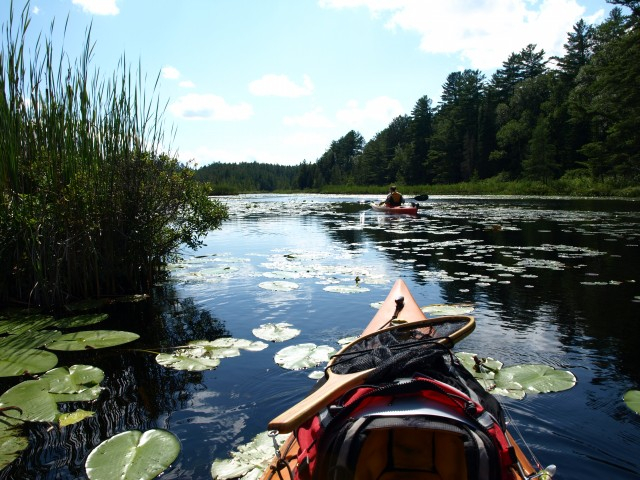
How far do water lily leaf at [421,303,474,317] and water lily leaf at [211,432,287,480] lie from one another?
3.03 meters

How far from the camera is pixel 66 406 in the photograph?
3574mm

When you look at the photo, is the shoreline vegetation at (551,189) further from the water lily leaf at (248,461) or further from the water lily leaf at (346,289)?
the water lily leaf at (248,461)

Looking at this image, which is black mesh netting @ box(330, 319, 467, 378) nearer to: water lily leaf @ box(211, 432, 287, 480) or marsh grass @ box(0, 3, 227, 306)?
water lily leaf @ box(211, 432, 287, 480)

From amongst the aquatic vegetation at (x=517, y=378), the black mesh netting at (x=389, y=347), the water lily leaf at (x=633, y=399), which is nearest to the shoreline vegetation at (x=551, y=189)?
the aquatic vegetation at (x=517, y=378)

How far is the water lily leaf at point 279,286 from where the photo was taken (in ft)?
24.1

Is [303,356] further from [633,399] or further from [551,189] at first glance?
[551,189]

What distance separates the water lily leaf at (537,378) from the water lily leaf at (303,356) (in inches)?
63.2


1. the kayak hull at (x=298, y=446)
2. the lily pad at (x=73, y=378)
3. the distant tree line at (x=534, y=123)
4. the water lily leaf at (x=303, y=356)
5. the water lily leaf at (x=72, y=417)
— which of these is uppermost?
the distant tree line at (x=534, y=123)

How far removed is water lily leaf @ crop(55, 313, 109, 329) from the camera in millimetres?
5375

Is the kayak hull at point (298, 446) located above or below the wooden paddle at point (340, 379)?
below

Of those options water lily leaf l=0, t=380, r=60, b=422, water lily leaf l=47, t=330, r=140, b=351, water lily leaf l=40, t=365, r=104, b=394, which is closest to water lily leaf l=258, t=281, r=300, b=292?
water lily leaf l=47, t=330, r=140, b=351

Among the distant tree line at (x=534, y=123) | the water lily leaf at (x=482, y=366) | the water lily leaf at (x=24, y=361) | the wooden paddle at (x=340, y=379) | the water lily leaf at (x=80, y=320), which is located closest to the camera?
the wooden paddle at (x=340, y=379)

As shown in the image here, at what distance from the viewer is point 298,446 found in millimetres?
2428

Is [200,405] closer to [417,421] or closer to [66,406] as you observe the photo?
[66,406]
